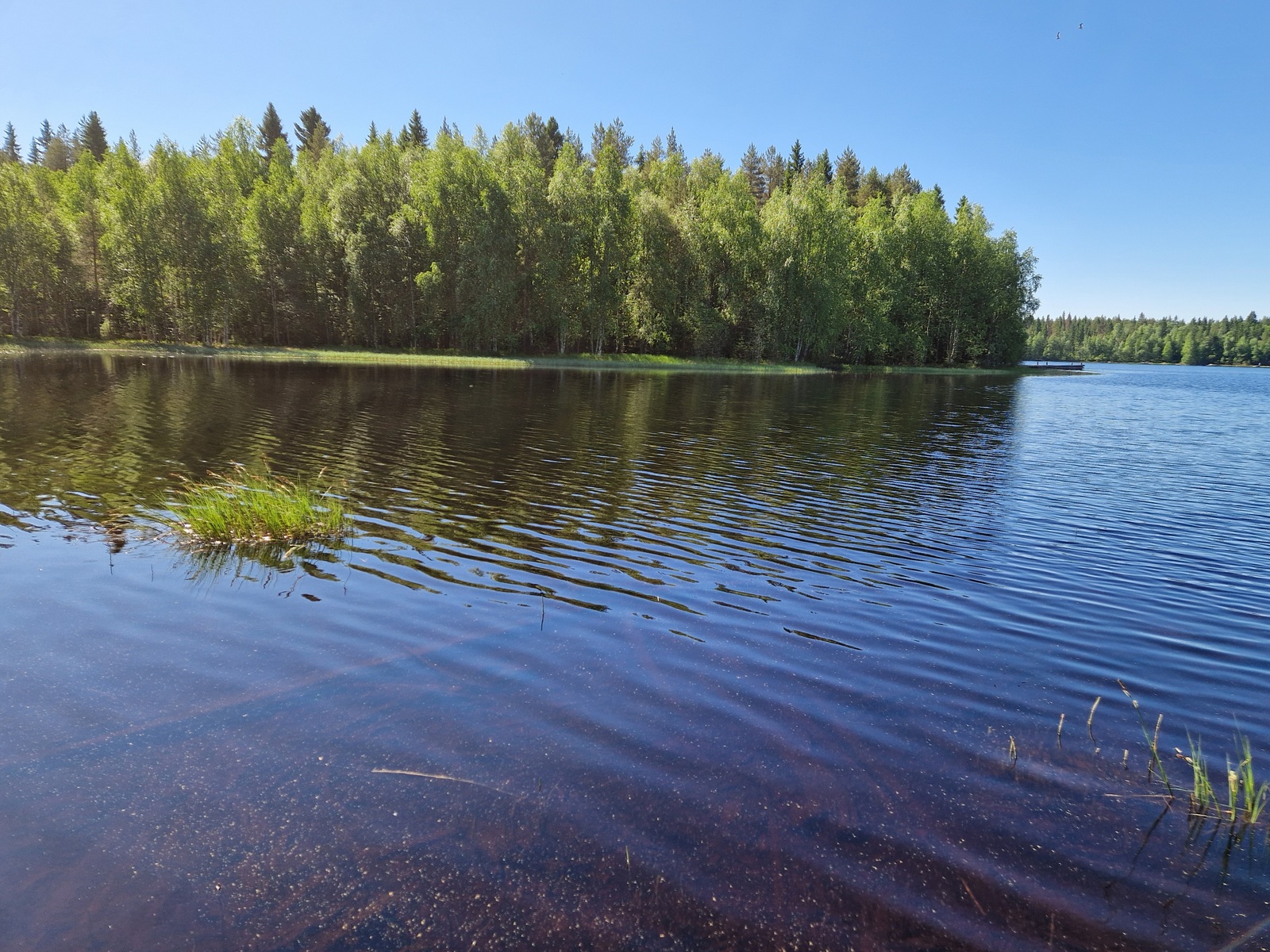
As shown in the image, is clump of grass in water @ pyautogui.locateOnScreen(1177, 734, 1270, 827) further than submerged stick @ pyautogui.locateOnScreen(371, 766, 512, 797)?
No

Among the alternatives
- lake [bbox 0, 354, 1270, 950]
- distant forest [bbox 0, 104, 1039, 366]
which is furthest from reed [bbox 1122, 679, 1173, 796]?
distant forest [bbox 0, 104, 1039, 366]

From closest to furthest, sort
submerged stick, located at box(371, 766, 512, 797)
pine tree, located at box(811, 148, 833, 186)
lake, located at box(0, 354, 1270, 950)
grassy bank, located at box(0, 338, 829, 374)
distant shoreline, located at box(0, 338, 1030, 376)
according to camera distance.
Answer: lake, located at box(0, 354, 1270, 950), submerged stick, located at box(371, 766, 512, 797), distant shoreline, located at box(0, 338, 1030, 376), grassy bank, located at box(0, 338, 829, 374), pine tree, located at box(811, 148, 833, 186)

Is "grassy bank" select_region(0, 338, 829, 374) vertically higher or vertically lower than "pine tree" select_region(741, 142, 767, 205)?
lower

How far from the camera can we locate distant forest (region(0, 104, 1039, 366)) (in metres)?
77.8

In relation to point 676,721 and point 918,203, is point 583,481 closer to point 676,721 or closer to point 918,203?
point 676,721

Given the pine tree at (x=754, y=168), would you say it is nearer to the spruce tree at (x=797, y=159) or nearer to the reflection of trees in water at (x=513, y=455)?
the spruce tree at (x=797, y=159)

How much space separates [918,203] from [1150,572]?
107 meters

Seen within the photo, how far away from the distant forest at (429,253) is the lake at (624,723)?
69.7m

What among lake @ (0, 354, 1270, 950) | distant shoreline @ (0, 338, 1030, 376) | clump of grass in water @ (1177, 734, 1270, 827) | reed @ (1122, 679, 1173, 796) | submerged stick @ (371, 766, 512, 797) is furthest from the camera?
distant shoreline @ (0, 338, 1030, 376)

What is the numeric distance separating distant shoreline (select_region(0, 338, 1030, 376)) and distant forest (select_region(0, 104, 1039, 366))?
375 cm

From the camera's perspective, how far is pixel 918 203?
104438mm

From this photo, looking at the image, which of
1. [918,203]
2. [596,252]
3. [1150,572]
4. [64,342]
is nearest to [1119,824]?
[1150,572]

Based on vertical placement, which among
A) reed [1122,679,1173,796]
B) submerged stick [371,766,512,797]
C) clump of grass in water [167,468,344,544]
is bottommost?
submerged stick [371,766,512,797]

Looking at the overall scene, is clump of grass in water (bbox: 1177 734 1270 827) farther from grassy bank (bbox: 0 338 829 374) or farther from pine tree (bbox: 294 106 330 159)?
pine tree (bbox: 294 106 330 159)
